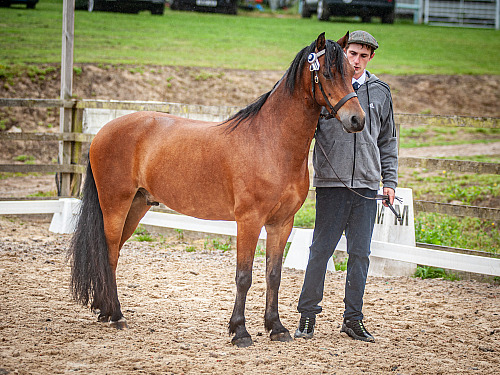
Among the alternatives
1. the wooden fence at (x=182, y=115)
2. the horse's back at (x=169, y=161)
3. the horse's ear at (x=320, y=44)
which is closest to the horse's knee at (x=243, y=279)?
the horse's back at (x=169, y=161)

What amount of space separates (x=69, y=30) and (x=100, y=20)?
1020 centimetres

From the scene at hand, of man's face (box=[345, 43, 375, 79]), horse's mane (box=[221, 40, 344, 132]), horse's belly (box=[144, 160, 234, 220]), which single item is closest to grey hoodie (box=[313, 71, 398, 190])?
man's face (box=[345, 43, 375, 79])

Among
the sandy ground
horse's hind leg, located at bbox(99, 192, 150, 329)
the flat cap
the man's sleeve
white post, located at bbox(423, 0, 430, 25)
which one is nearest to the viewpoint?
the sandy ground

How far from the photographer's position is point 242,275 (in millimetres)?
3721

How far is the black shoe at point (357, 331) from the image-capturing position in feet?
12.6

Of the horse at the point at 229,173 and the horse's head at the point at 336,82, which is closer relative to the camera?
the horse's head at the point at 336,82

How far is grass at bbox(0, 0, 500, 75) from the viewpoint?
48.9 feet

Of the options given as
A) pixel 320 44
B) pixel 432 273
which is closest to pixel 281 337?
pixel 320 44

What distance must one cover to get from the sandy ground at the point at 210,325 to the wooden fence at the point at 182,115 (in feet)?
2.69

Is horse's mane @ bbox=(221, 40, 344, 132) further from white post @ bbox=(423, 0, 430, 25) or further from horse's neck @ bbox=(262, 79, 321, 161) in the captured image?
white post @ bbox=(423, 0, 430, 25)

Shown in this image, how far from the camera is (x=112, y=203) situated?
4.21 metres

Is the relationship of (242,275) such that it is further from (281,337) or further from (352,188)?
(352,188)

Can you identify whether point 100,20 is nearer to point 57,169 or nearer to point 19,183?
point 19,183

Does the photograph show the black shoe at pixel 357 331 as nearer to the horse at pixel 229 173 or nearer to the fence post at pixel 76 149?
the horse at pixel 229 173
